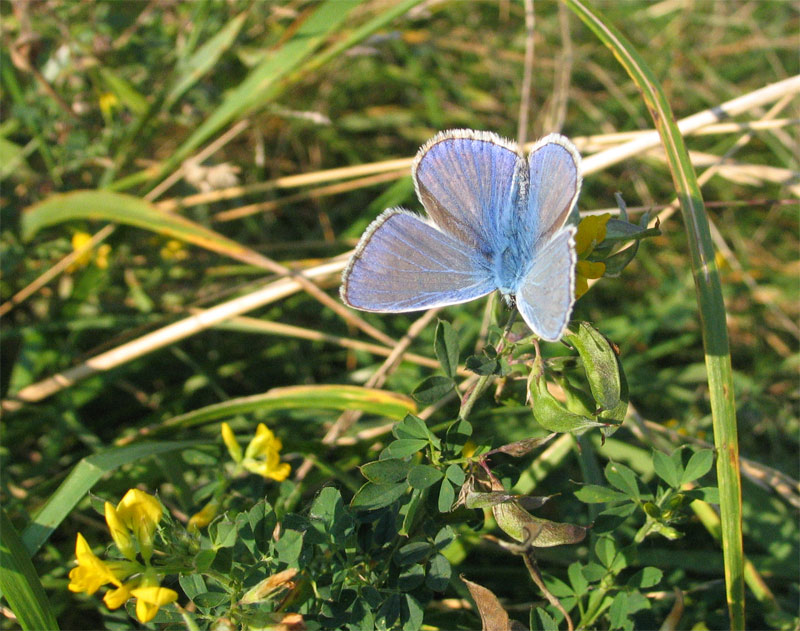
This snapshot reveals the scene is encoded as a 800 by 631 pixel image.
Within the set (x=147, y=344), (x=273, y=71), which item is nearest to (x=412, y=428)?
(x=147, y=344)

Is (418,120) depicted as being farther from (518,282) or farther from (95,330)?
(518,282)

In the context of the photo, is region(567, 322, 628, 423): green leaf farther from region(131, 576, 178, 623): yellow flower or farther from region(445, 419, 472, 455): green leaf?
region(131, 576, 178, 623): yellow flower

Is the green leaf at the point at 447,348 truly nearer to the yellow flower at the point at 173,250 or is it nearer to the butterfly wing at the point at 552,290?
the butterfly wing at the point at 552,290

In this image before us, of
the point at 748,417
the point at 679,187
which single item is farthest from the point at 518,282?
the point at 748,417

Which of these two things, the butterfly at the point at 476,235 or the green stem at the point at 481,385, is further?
the green stem at the point at 481,385

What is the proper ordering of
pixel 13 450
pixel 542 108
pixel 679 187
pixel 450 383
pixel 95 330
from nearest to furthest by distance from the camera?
pixel 450 383 → pixel 679 187 → pixel 13 450 → pixel 95 330 → pixel 542 108

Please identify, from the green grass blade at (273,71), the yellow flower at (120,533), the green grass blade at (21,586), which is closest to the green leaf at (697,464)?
the yellow flower at (120,533)
